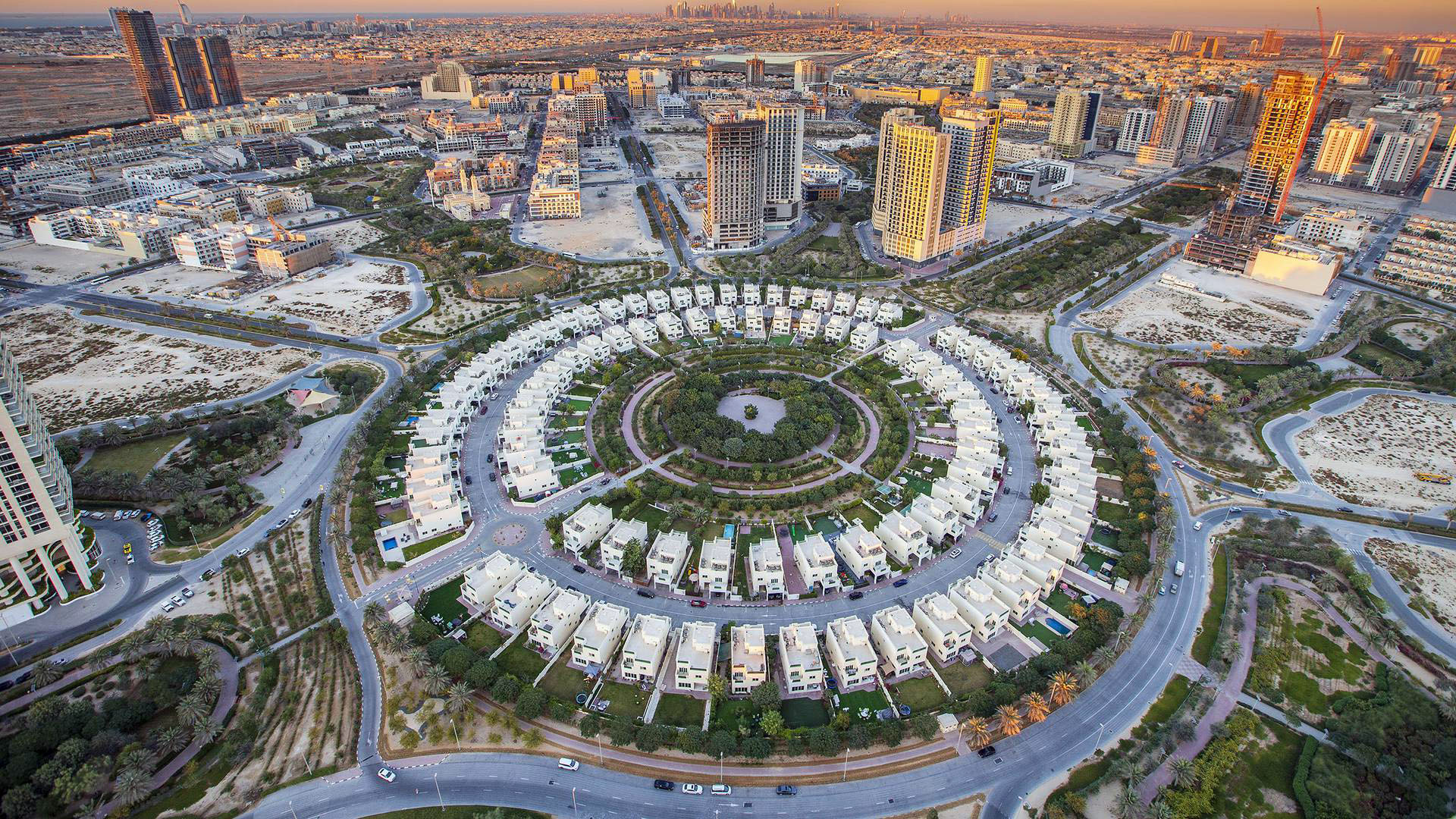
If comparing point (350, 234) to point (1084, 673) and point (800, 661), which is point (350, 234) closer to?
point (800, 661)

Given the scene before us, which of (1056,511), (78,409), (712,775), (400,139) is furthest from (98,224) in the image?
(1056,511)

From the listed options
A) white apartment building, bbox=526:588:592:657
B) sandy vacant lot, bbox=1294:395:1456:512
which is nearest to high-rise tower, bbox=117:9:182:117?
white apartment building, bbox=526:588:592:657

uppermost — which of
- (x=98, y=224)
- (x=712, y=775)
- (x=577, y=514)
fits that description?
(x=98, y=224)

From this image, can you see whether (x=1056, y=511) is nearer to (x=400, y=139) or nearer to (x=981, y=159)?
(x=981, y=159)

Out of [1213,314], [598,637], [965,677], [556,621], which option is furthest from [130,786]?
[1213,314]

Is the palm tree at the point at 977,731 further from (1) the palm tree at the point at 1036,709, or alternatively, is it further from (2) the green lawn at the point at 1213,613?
(2) the green lawn at the point at 1213,613

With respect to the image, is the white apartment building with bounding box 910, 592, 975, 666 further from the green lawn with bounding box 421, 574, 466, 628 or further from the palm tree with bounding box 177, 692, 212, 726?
the palm tree with bounding box 177, 692, 212, 726

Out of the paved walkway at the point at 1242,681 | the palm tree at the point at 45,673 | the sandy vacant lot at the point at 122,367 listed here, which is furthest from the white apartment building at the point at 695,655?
the sandy vacant lot at the point at 122,367
